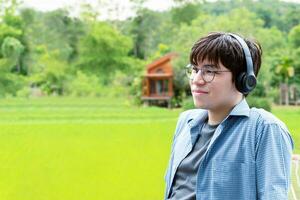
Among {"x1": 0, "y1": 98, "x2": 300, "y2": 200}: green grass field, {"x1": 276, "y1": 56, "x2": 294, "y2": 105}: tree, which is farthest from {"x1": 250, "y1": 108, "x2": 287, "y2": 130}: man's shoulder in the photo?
{"x1": 276, "y1": 56, "x2": 294, "y2": 105}: tree

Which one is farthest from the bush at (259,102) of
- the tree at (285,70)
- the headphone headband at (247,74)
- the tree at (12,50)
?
the headphone headband at (247,74)

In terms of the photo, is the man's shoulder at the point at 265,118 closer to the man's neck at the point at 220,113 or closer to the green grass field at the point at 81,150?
the man's neck at the point at 220,113

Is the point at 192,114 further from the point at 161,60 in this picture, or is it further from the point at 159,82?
the point at 159,82

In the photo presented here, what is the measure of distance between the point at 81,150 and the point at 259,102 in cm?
164

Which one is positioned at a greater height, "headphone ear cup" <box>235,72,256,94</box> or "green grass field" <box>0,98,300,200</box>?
"headphone ear cup" <box>235,72,256,94</box>

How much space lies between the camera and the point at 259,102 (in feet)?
14.3

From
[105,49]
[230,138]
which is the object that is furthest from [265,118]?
[105,49]

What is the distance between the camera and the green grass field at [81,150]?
2.36 m

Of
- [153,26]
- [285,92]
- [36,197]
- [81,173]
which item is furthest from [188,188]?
[153,26]

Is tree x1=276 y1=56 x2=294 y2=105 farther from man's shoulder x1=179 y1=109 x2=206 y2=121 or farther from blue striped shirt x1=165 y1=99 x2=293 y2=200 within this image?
blue striped shirt x1=165 y1=99 x2=293 y2=200

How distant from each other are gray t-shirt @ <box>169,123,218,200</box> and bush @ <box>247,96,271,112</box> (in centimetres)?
342

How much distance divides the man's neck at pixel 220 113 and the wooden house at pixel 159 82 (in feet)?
17.3

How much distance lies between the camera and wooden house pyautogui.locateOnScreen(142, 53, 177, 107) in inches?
244

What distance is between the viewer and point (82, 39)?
5.77 m
